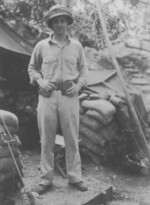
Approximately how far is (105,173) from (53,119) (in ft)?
8.02

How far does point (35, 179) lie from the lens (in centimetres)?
469

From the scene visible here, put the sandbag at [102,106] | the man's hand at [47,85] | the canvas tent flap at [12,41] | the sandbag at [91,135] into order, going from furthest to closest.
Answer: the canvas tent flap at [12,41] → the sandbag at [91,135] → the sandbag at [102,106] → the man's hand at [47,85]

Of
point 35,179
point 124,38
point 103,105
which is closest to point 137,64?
point 124,38

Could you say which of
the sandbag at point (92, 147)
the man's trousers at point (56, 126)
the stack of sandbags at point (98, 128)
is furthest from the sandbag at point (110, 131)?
the man's trousers at point (56, 126)

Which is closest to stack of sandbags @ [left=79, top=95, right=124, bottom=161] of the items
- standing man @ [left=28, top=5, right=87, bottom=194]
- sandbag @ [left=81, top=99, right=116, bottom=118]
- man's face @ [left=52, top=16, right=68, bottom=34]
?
sandbag @ [left=81, top=99, right=116, bottom=118]

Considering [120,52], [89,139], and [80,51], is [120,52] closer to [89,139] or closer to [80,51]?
[89,139]

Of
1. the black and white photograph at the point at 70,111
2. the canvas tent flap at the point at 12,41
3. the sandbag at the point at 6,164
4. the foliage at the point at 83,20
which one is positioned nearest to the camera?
the black and white photograph at the point at 70,111

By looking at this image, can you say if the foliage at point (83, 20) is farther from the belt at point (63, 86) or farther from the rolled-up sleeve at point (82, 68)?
the belt at point (63, 86)

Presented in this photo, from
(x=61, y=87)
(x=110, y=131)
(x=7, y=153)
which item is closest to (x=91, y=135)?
(x=110, y=131)

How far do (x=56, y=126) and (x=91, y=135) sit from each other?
2.14 m

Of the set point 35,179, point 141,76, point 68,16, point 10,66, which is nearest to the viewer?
point 68,16

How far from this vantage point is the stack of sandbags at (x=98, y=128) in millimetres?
5520

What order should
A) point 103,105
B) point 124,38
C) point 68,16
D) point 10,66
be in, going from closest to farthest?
1. point 68,16
2. point 103,105
3. point 10,66
4. point 124,38

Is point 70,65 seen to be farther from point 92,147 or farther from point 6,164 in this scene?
point 92,147
